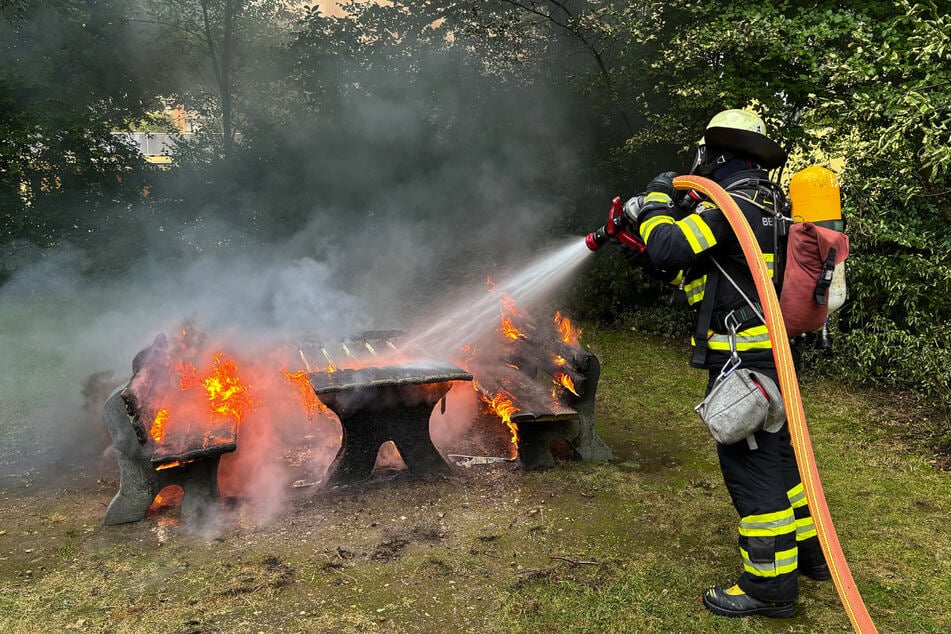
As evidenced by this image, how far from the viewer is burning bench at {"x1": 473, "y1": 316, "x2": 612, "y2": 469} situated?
4.58 meters

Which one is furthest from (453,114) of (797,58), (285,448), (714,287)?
(714,287)

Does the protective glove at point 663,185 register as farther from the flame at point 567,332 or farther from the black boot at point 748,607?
the black boot at point 748,607

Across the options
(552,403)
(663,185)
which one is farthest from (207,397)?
(663,185)

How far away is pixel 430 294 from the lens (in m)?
10.1

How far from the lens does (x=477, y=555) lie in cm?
364

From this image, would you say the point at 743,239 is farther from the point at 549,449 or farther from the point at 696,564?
the point at 549,449

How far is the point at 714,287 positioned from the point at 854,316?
4118 millimetres

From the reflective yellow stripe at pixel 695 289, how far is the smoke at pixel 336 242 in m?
2.95

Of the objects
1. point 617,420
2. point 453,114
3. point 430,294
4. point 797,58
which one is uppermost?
point 453,114

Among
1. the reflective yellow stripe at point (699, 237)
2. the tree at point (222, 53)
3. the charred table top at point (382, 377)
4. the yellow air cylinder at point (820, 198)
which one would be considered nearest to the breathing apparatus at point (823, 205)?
the yellow air cylinder at point (820, 198)

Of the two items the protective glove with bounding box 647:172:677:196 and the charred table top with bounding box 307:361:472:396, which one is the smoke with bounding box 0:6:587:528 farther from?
the protective glove with bounding box 647:172:677:196

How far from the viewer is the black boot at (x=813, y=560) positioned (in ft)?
11.1

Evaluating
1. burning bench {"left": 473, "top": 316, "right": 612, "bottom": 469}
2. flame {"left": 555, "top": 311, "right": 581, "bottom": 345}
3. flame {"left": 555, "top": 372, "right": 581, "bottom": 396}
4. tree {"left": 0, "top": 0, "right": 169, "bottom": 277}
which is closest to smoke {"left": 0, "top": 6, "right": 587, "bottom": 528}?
tree {"left": 0, "top": 0, "right": 169, "bottom": 277}

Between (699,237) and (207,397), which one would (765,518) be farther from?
(207,397)
